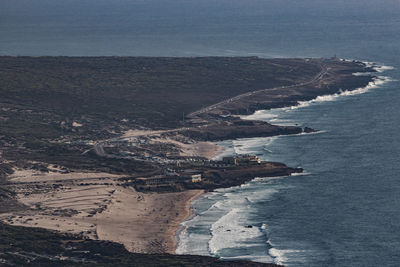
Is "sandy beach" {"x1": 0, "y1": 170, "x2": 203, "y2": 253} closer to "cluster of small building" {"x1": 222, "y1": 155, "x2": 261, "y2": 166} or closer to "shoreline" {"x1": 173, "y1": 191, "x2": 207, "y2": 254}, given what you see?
"shoreline" {"x1": 173, "y1": 191, "x2": 207, "y2": 254}

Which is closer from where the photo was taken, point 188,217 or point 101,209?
point 188,217

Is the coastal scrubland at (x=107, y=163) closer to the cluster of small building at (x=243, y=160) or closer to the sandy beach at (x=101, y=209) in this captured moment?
the sandy beach at (x=101, y=209)

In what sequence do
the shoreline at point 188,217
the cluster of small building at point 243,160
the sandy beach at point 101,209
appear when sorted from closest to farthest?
the shoreline at point 188,217 < the sandy beach at point 101,209 < the cluster of small building at point 243,160

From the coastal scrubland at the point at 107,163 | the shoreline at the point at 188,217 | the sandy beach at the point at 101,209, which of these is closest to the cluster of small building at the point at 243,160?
the coastal scrubland at the point at 107,163

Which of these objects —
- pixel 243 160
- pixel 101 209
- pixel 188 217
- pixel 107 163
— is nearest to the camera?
pixel 188 217

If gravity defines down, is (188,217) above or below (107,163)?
below

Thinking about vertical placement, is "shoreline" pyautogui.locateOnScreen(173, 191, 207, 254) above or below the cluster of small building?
below

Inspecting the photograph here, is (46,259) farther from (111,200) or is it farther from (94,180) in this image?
(94,180)

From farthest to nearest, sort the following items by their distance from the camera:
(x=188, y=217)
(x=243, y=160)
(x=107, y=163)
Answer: (x=107, y=163) → (x=243, y=160) → (x=188, y=217)

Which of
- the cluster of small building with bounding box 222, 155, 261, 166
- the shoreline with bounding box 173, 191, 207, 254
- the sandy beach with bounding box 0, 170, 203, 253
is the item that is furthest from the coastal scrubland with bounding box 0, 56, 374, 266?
the cluster of small building with bounding box 222, 155, 261, 166

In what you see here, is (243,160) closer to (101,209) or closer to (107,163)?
(107,163)

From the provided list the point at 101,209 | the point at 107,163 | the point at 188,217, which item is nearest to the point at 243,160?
the point at 107,163

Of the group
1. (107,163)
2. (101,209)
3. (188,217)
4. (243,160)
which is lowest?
(188,217)
